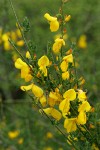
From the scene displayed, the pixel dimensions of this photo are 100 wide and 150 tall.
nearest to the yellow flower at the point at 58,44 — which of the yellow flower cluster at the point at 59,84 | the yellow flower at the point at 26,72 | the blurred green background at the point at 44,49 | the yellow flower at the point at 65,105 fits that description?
the yellow flower cluster at the point at 59,84

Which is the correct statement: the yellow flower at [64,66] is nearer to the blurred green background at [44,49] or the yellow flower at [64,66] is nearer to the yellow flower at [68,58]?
the yellow flower at [68,58]

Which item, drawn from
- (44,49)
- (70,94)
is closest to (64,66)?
(70,94)

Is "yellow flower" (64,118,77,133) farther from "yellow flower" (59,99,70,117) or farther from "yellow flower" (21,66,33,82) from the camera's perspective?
"yellow flower" (21,66,33,82)

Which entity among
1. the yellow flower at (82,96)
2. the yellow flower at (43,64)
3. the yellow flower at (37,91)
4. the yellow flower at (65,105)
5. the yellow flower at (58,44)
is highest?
the yellow flower at (58,44)

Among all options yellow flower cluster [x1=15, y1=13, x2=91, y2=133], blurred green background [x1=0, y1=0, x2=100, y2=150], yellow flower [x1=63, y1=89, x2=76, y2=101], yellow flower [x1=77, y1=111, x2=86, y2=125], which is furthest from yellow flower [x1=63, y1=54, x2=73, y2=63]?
blurred green background [x1=0, y1=0, x2=100, y2=150]

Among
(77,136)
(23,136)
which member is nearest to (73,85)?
(77,136)

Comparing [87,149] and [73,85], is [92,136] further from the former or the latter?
[73,85]
